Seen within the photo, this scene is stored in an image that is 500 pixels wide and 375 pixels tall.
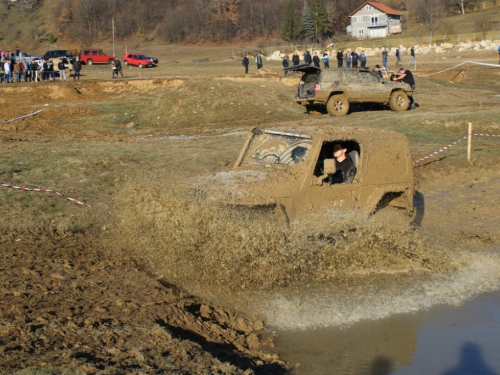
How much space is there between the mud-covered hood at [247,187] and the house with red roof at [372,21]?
84777 millimetres

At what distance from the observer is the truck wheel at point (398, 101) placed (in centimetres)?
2431

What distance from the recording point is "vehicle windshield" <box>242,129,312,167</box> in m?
8.82

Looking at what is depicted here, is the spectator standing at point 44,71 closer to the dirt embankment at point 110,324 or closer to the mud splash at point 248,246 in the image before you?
the mud splash at point 248,246

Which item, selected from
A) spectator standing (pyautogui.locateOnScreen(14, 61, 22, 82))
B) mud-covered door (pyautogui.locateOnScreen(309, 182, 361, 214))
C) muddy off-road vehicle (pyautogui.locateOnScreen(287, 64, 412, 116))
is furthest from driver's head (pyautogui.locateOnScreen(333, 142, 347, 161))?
spectator standing (pyautogui.locateOnScreen(14, 61, 22, 82))

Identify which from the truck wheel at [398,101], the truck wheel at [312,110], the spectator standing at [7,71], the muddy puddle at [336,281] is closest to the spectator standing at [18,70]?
the spectator standing at [7,71]

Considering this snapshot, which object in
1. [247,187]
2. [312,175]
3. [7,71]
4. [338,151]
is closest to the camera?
[247,187]

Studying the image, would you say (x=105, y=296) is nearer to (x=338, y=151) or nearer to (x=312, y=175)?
(x=312, y=175)

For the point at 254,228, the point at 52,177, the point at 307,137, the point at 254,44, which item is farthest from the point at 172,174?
the point at 254,44

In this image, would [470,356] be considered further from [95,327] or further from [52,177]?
[52,177]

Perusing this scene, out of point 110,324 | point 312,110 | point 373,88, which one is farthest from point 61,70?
point 110,324

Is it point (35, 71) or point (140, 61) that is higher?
point (140, 61)

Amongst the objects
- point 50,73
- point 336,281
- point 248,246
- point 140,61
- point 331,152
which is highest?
point 140,61

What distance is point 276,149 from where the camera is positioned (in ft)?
30.2

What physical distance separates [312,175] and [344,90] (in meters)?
15.5
